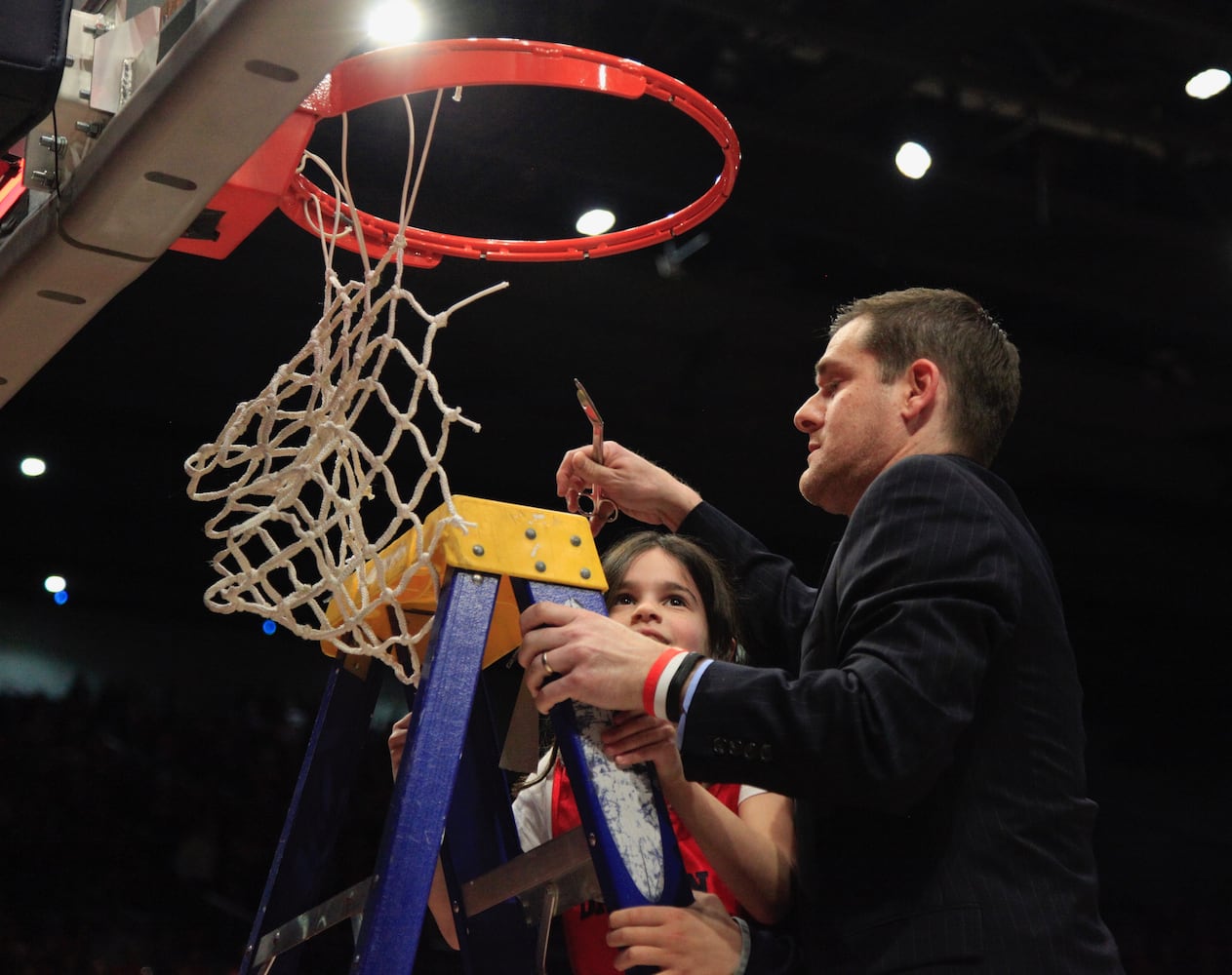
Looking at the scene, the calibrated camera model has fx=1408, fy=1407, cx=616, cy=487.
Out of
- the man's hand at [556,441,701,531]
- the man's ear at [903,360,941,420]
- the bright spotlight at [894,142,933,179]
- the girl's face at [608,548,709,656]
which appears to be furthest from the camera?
the bright spotlight at [894,142,933,179]

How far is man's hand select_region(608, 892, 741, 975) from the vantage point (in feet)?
4.72

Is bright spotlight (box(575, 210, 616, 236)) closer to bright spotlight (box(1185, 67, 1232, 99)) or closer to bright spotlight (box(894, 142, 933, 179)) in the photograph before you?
bright spotlight (box(894, 142, 933, 179))

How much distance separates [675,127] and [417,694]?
392 cm

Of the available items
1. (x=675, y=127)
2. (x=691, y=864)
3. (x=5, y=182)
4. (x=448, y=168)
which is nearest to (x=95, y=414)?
(x=448, y=168)

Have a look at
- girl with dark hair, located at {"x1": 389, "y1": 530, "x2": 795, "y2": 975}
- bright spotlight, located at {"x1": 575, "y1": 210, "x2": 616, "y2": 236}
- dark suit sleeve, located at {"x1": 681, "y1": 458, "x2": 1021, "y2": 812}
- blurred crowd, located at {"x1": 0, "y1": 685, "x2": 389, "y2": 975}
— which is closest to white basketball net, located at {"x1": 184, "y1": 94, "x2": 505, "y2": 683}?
girl with dark hair, located at {"x1": 389, "y1": 530, "x2": 795, "y2": 975}

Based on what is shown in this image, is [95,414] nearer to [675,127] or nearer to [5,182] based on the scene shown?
[675,127]

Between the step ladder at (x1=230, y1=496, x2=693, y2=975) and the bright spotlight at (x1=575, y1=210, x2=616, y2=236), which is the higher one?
the bright spotlight at (x1=575, y1=210, x2=616, y2=236)

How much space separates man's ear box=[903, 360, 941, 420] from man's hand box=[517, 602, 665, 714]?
0.50 meters

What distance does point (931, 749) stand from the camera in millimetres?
1380

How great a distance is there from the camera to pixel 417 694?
154 centimetres

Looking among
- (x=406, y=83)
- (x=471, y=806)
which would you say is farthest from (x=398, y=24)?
(x=471, y=806)

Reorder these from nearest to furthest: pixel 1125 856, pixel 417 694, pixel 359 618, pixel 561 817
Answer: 1. pixel 417 694
2. pixel 359 618
3. pixel 561 817
4. pixel 1125 856

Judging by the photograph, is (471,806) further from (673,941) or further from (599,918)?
(673,941)

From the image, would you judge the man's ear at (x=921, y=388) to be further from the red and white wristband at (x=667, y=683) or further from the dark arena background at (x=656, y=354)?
the dark arena background at (x=656, y=354)
